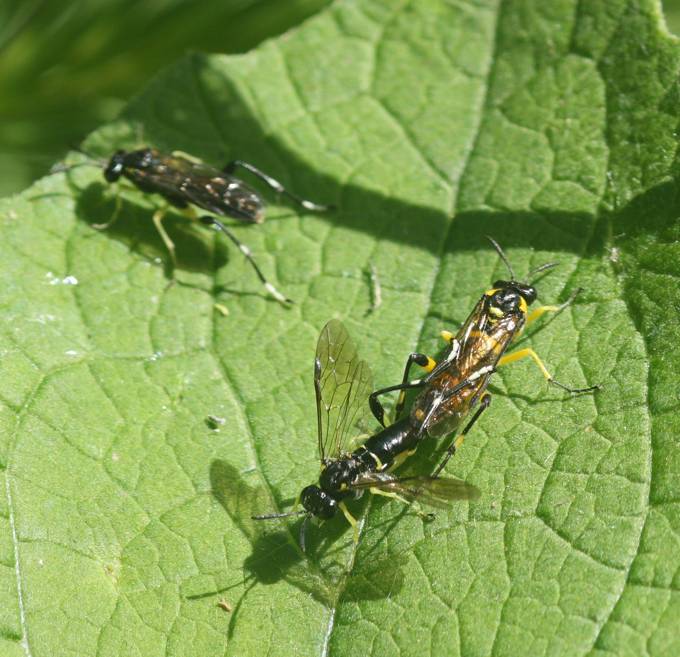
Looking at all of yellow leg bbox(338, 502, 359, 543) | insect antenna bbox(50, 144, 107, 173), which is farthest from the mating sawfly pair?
insect antenna bbox(50, 144, 107, 173)

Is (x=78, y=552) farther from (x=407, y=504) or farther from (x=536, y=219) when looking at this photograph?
(x=536, y=219)

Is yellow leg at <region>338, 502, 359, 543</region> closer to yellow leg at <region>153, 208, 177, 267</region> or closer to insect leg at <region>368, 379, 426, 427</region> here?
insect leg at <region>368, 379, 426, 427</region>

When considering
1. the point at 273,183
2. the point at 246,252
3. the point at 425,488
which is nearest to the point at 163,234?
the point at 246,252

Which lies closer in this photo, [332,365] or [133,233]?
[332,365]

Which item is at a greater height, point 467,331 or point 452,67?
point 452,67

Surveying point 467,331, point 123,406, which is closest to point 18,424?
point 123,406

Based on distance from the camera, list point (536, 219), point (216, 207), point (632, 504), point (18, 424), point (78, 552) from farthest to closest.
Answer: point (216, 207), point (536, 219), point (18, 424), point (78, 552), point (632, 504)

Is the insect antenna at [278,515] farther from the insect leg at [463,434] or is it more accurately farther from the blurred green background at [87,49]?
the blurred green background at [87,49]

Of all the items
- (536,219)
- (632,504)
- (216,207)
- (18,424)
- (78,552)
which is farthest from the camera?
(216,207)
